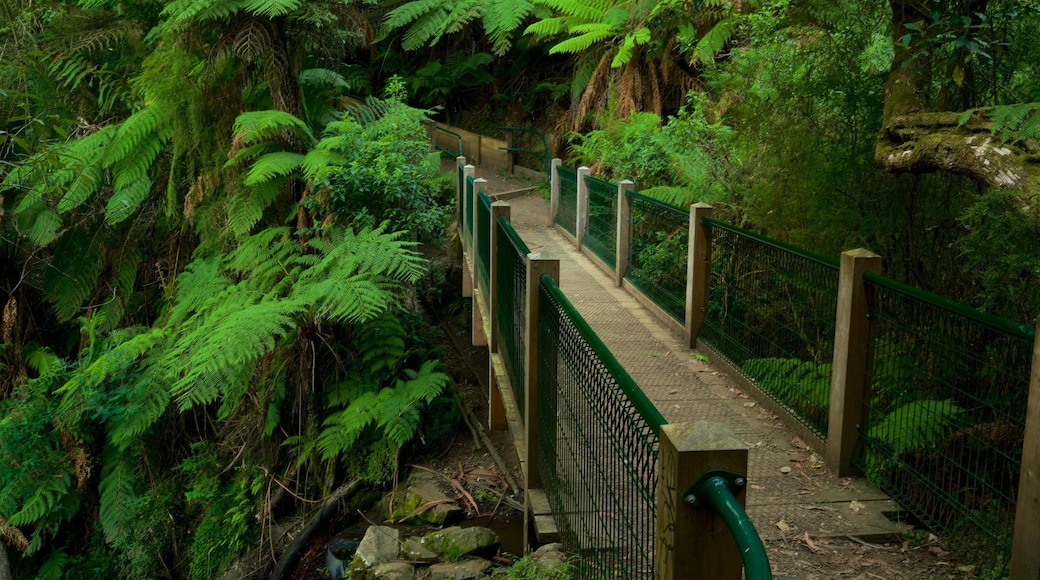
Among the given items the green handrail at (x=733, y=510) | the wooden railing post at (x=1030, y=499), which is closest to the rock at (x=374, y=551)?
the wooden railing post at (x=1030, y=499)

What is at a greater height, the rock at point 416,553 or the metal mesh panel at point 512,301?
the metal mesh panel at point 512,301

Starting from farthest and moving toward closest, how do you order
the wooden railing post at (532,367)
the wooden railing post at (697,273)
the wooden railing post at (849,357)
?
the wooden railing post at (697,273) → the wooden railing post at (532,367) → the wooden railing post at (849,357)

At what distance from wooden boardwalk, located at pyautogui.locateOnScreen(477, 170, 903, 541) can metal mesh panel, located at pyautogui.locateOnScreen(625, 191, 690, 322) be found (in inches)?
9.3

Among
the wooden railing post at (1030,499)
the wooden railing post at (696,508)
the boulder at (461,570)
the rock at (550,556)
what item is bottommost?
the boulder at (461,570)

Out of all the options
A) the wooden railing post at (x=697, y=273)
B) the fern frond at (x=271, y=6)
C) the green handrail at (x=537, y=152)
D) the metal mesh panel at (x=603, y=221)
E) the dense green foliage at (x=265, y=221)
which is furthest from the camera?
the green handrail at (x=537, y=152)

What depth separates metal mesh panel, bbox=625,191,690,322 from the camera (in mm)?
8719

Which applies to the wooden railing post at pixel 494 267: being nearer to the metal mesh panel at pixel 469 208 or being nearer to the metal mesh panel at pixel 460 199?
the metal mesh panel at pixel 469 208

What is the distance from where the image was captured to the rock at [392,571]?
6.38 metres

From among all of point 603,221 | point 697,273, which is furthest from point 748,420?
point 603,221

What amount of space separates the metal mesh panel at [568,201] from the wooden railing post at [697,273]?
505cm

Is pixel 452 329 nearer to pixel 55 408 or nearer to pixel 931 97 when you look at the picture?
pixel 55 408

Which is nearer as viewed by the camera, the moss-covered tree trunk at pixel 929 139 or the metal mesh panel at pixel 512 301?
the moss-covered tree trunk at pixel 929 139

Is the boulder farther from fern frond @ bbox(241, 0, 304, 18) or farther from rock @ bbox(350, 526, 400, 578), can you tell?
fern frond @ bbox(241, 0, 304, 18)

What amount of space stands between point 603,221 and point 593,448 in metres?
7.68
